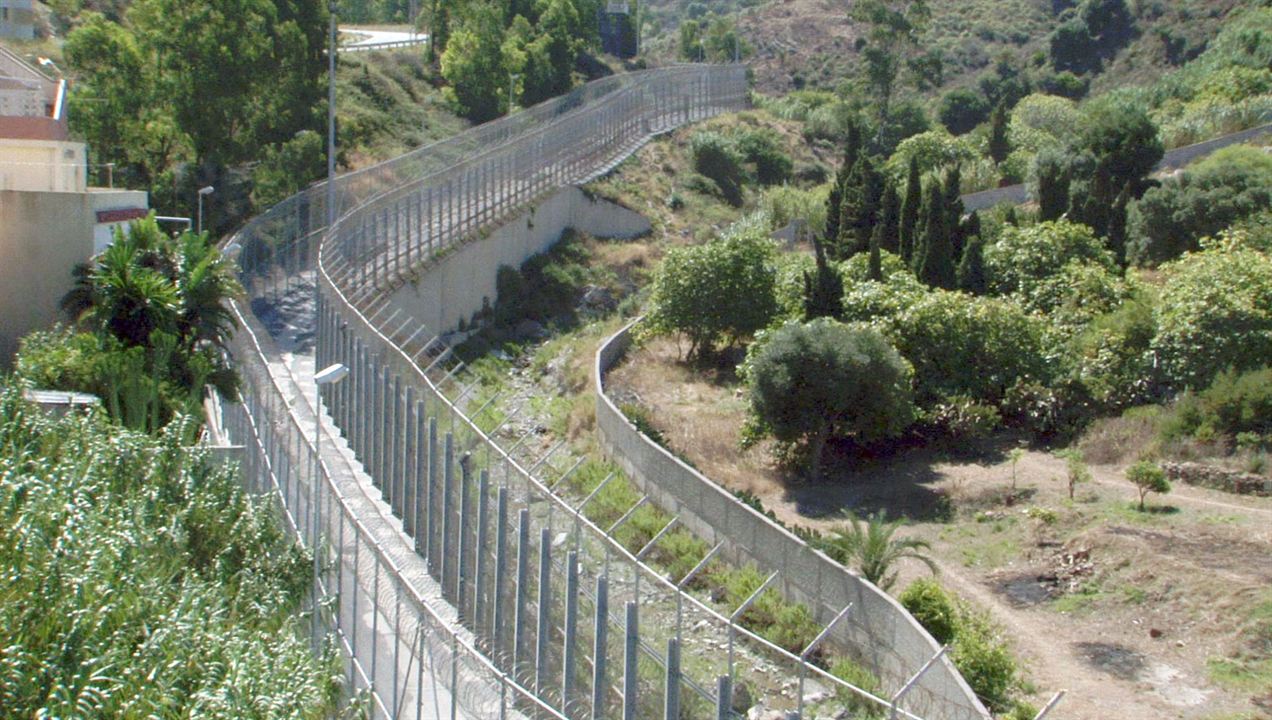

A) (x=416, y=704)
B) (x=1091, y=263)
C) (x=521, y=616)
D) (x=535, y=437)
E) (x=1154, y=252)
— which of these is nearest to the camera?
(x=416, y=704)

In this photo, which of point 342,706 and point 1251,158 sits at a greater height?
point 1251,158

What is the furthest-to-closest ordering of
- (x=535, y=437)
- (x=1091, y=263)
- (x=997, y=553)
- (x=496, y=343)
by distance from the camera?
(x=496, y=343), (x=1091, y=263), (x=535, y=437), (x=997, y=553)

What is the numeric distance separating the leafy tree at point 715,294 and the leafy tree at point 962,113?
5148cm

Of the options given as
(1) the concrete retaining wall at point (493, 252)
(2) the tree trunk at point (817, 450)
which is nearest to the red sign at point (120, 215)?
(1) the concrete retaining wall at point (493, 252)

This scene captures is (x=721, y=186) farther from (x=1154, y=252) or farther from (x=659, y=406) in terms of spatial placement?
(x=659, y=406)

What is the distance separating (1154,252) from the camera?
44656 mm

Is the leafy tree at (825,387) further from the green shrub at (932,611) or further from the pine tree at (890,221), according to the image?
the pine tree at (890,221)

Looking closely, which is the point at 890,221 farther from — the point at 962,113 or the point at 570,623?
the point at 962,113

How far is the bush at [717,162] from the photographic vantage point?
207ft

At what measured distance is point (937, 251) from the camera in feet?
128

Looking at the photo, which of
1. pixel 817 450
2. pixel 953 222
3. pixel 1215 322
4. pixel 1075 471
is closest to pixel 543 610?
pixel 1075 471

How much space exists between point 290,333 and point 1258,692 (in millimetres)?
21581

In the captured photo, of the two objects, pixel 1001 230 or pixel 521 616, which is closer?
pixel 521 616

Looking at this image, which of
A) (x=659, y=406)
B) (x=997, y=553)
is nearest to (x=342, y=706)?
(x=997, y=553)
